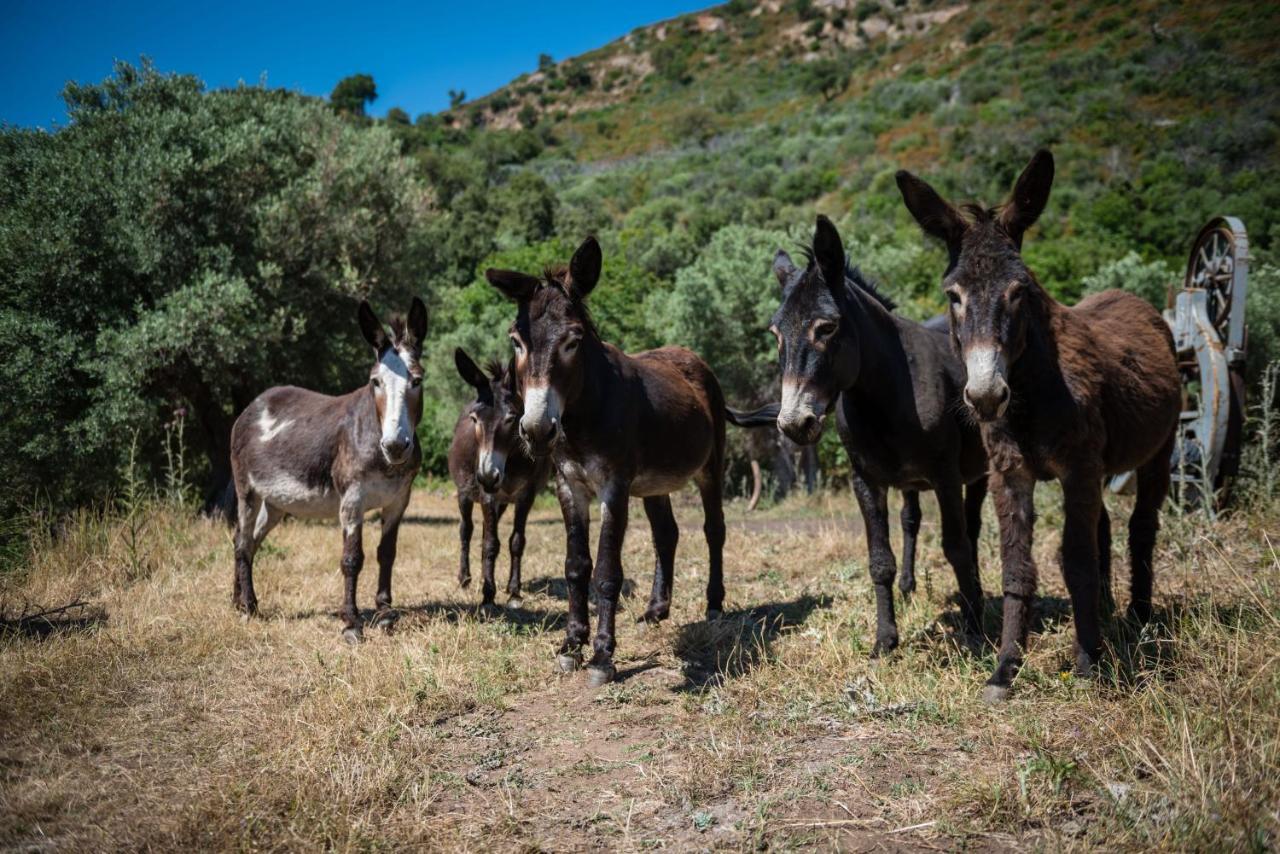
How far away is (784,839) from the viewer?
9.04 feet

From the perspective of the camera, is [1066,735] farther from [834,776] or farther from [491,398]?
[491,398]

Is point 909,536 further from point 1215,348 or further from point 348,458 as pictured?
point 348,458

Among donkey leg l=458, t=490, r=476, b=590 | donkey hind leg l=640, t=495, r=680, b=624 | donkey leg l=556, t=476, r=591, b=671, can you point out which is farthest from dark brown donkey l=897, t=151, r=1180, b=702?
donkey leg l=458, t=490, r=476, b=590

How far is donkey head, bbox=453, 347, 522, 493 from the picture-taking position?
6.65 meters

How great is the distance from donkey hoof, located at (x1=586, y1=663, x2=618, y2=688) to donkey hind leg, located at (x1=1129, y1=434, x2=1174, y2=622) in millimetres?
3192

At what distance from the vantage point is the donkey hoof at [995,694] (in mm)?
3668

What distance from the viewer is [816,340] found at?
430 cm

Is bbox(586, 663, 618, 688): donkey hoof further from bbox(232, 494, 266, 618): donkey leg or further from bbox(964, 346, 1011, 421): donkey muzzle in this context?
bbox(232, 494, 266, 618): donkey leg

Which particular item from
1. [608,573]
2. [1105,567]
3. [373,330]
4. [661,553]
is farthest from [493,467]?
[1105,567]

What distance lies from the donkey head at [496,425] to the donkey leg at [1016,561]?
4.02 meters

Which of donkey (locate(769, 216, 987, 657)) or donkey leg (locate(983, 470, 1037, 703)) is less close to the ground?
donkey (locate(769, 216, 987, 657))

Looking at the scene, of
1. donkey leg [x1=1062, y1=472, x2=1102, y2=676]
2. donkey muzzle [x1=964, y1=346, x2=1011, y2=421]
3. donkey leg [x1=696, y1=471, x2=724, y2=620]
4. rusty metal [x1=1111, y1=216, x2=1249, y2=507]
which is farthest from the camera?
rusty metal [x1=1111, y1=216, x2=1249, y2=507]

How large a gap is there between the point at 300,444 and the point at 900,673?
5313 mm

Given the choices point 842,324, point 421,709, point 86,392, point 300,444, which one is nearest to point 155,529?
point 300,444
